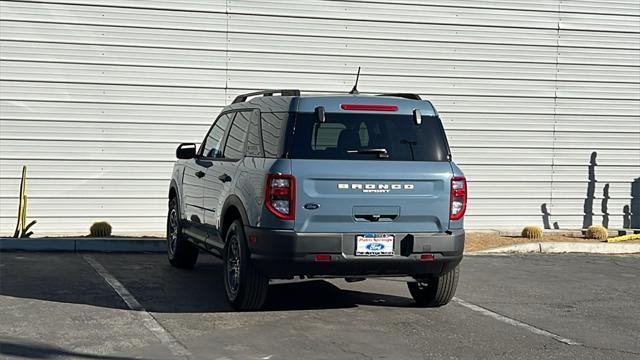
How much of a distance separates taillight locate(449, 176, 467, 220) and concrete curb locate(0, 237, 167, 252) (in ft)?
17.9

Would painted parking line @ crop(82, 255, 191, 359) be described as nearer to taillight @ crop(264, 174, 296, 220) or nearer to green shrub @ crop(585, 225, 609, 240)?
taillight @ crop(264, 174, 296, 220)

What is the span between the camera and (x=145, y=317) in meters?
8.14

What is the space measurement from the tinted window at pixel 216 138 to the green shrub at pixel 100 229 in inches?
138

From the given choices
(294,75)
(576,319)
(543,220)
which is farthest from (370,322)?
(543,220)

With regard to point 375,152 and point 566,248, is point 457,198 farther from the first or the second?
point 566,248

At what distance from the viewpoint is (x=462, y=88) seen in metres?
15.5

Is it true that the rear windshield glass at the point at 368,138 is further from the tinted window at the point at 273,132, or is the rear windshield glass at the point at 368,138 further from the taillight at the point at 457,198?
the taillight at the point at 457,198

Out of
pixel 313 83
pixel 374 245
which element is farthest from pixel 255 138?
pixel 313 83

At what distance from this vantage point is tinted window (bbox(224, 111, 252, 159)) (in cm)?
903

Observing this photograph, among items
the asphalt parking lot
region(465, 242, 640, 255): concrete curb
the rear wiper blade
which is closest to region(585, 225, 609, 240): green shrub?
region(465, 242, 640, 255): concrete curb

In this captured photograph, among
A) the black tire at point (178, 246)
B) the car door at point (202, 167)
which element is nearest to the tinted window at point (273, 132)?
the car door at point (202, 167)

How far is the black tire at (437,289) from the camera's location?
874cm

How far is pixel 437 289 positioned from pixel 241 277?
184cm

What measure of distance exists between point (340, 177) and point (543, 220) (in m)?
8.93
